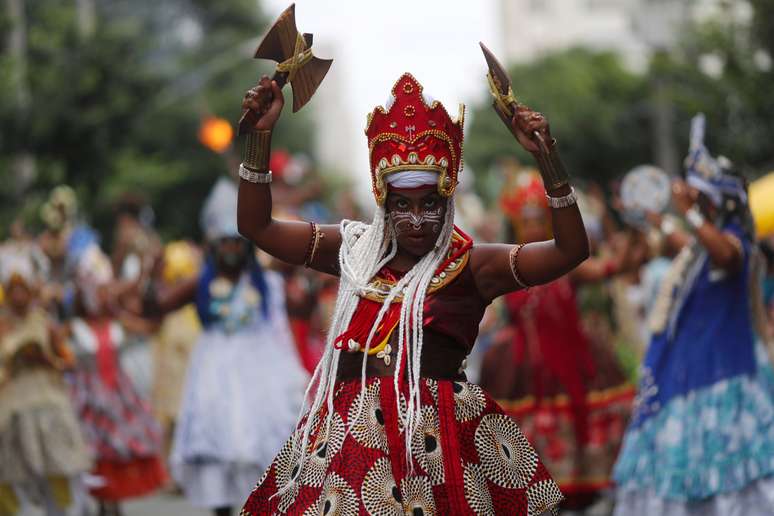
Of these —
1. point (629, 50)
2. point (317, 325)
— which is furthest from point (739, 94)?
point (629, 50)

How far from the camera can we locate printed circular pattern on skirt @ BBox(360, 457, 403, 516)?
5277mm

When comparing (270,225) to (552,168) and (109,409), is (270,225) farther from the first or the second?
(109,409)

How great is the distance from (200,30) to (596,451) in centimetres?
4252

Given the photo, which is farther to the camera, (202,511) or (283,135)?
(283,135)

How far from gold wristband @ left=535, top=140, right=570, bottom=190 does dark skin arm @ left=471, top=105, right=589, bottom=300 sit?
0.02 m

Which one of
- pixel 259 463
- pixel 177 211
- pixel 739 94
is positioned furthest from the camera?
pixel 177 211

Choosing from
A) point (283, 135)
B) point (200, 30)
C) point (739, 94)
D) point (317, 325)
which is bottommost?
point (317, 325)

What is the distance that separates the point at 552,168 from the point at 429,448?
3.46ft

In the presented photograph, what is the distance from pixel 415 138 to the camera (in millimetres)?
5555

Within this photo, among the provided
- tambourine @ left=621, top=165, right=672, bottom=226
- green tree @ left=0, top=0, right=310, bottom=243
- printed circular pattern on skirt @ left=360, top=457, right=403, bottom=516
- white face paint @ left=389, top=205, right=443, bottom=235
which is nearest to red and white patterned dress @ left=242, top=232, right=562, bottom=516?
printed circular pattern on skirt @ left=360, top=457, right=403, bottom=516

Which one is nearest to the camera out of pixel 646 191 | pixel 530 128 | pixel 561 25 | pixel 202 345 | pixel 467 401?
pixel 530 128

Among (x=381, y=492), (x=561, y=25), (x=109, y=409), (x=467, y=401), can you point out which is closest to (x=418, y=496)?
(x=381, y=492)

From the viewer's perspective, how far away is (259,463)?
10.1m

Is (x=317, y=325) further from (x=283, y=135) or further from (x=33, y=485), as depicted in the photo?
(x=283, y=135)
